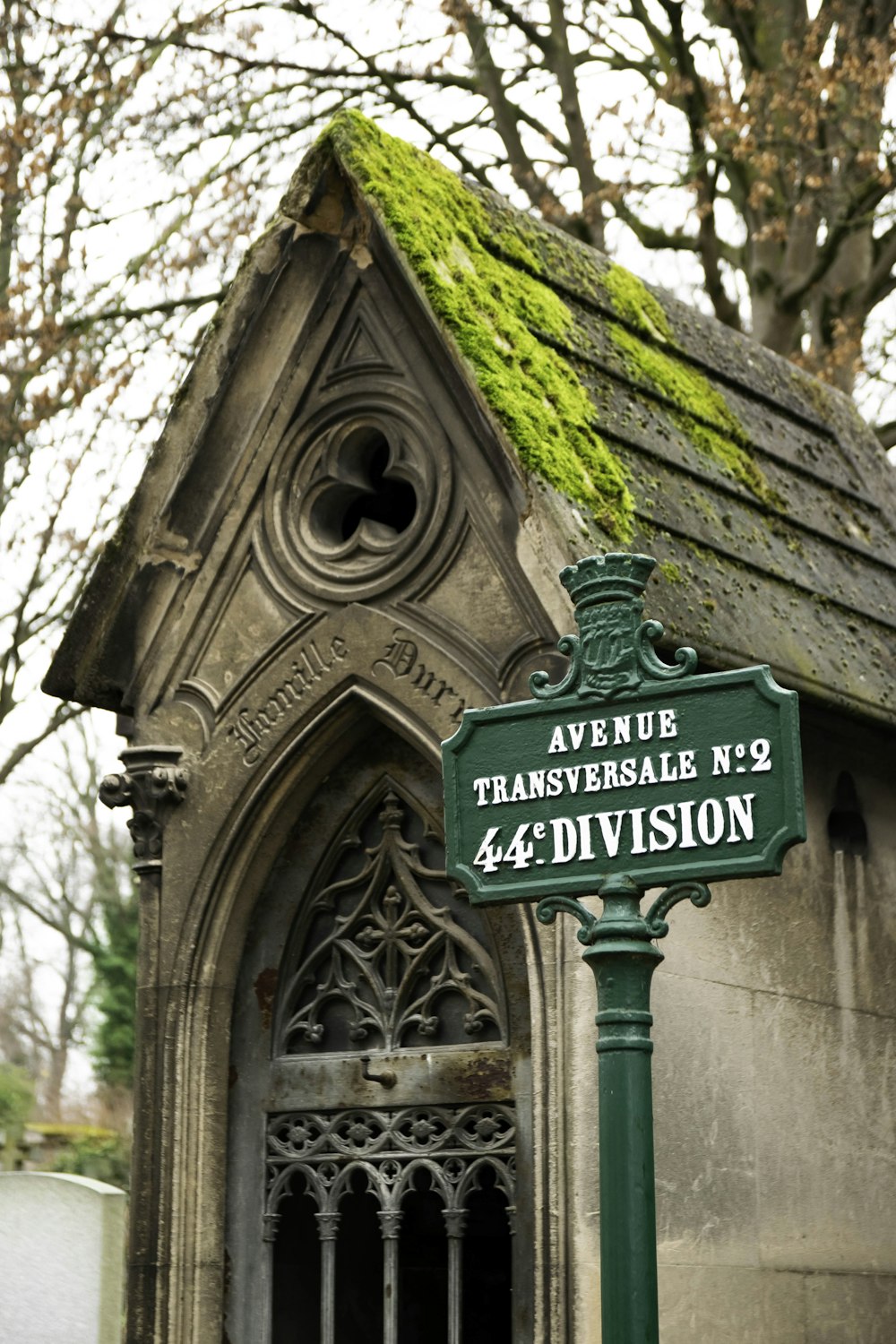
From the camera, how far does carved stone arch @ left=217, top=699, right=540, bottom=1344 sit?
5871 mm

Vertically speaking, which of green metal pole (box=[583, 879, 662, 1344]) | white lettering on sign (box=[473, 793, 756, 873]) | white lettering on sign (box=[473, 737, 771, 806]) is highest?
white lettering on sign (box=[473, 737, 771, 806])

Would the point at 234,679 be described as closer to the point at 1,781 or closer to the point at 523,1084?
the point at 523,1084

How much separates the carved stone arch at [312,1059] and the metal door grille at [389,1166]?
26mm

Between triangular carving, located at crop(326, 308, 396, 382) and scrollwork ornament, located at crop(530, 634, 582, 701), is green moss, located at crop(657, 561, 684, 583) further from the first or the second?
scrollwork ornament, located at crop(530, 634, 582, 701)

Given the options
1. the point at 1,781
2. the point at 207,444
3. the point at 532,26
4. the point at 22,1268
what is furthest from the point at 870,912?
the point at 1,781

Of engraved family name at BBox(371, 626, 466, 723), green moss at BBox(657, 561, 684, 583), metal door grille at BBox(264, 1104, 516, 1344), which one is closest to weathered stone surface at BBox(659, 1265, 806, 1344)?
metal door grille at BBox(264, 1104, 516, 1344)

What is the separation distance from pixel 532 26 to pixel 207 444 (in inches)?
286

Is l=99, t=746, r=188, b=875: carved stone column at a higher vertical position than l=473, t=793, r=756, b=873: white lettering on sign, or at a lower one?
higher

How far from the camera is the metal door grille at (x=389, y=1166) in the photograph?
5.82 m

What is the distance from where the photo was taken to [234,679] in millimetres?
6438

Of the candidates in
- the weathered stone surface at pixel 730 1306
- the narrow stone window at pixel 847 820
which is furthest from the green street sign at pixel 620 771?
the narrow stone window at pixel 847 820

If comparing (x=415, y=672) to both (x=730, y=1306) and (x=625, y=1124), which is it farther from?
(x=625, y=1124)

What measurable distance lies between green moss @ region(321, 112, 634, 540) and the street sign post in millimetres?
2082

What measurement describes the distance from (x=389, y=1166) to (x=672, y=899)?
2722 millimetres
